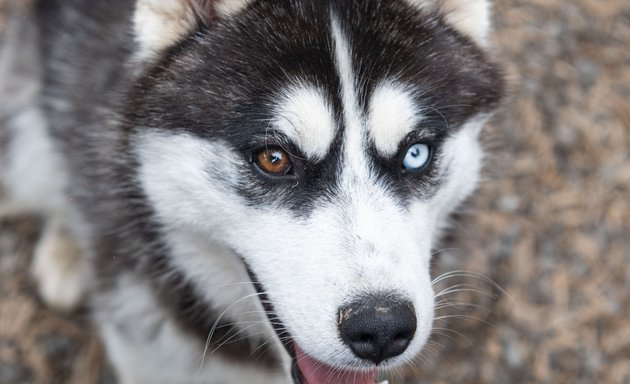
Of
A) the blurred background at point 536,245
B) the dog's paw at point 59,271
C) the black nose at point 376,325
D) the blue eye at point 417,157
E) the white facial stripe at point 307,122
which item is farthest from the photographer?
→ the dog's paw at point 59,271

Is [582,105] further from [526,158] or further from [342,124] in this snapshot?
[342,124]

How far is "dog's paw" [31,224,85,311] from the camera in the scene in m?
3.55

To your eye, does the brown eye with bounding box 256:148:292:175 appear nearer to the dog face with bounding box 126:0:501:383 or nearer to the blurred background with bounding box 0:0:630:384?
the dog face with bounding box 126:0:501:383

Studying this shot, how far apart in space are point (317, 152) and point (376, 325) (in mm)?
496

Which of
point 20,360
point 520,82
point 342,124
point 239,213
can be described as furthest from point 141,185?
point 520,82

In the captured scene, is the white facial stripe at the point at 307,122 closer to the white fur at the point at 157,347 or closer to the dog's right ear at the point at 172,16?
the dog's right ear at the point at 172,16

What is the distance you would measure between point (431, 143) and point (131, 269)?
123cm


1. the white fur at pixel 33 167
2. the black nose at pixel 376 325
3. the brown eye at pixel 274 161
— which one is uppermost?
the brown eye at pixel 274 161

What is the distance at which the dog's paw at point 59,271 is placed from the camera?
3.55 meters

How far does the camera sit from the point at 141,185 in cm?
253

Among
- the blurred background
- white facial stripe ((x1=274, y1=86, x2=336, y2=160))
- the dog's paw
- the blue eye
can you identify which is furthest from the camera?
the dog's paw

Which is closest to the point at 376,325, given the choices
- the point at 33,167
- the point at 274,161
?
the point at 274,161

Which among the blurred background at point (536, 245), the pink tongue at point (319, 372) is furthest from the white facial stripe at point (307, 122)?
the blurred background at point (536, 245)

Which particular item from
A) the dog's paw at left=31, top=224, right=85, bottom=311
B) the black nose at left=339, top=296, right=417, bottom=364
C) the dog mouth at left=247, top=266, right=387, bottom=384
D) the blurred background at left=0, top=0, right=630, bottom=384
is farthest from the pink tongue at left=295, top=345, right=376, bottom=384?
the dog's paw at left=31, top=224, right=85, bottom=311
